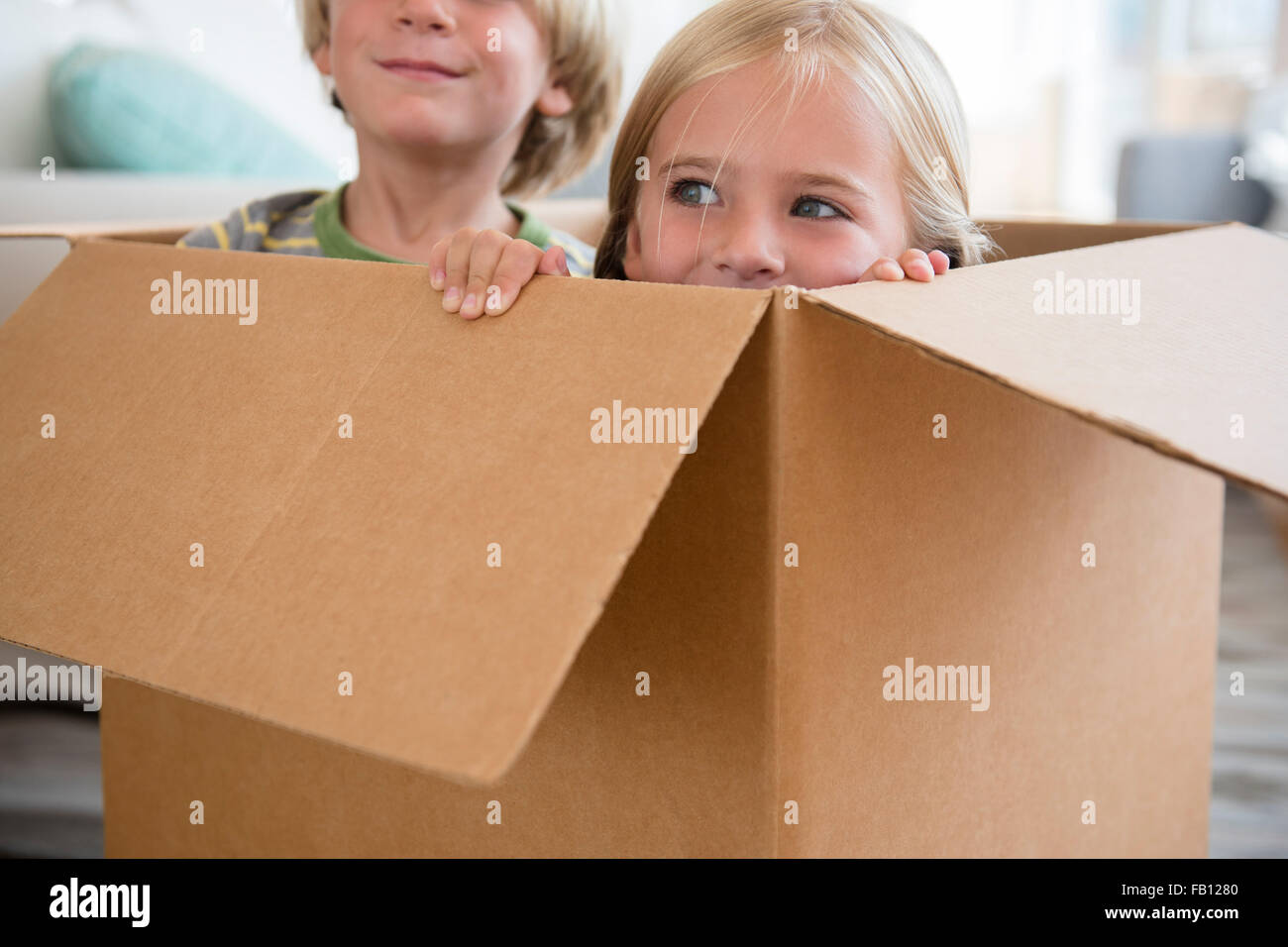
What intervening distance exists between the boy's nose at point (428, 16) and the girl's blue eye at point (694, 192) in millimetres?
354

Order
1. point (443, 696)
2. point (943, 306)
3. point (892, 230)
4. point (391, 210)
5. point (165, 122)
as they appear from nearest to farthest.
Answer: point (443, 696) → point (943, 306) → point (892, 230) → point (391, 210) → point (165, 122)

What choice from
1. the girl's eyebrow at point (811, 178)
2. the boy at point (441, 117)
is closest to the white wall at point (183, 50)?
the boy at point (441, 117)

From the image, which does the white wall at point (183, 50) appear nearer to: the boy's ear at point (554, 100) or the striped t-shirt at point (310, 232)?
the boy's ear at point (554, 100)

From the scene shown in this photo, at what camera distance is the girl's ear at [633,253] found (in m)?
0.99

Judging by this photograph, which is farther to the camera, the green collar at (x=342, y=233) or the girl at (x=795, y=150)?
the green collar at (x=342, y=233)

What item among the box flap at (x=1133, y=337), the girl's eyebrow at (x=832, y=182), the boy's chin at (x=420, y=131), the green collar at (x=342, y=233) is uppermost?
the boy's chin at (x=420, y=131)

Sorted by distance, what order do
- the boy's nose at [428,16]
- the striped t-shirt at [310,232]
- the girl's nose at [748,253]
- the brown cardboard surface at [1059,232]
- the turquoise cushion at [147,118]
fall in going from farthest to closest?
1. the turquoise cushion at [147,118]
2. the striped t-shirt at [310,232]
3. the boy's nose at [428,16]
4. the brown cardboard surface at [1059,232]
5. the girl's nose at [748,253]

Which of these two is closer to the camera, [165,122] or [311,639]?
[311,639]

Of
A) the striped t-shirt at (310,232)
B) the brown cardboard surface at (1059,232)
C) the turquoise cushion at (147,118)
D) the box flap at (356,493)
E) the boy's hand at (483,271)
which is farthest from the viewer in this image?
the turquoise cushion at (147,118)

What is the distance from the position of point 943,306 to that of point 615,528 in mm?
191

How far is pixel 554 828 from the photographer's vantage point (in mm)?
643
